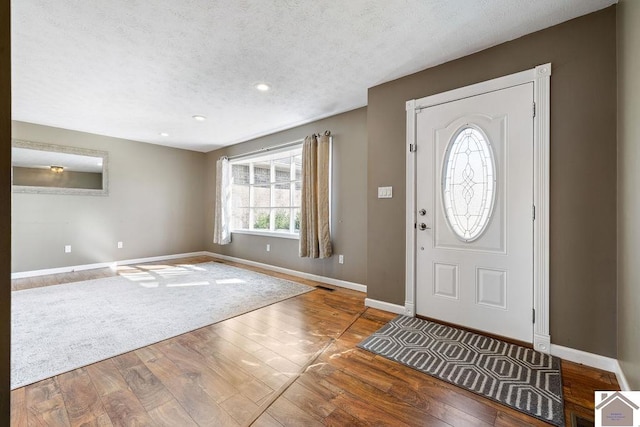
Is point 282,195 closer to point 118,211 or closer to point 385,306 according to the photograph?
point 385,306

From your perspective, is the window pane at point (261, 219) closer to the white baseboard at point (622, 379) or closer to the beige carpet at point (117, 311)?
the beige carpet at point (117, 311)

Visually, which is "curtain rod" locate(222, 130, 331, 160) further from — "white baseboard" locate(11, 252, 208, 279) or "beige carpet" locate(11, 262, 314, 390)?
"white baseboard" locate(11, 252, 208, 279)

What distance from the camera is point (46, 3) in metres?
1.89

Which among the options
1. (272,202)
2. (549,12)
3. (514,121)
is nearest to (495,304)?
(514,121)

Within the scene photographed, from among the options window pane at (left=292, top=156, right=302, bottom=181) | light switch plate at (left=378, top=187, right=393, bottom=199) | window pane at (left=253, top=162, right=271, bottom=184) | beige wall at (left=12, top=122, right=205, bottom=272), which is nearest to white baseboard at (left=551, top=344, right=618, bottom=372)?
light switch plate at (left=378, top=187, right=393, bottom=199)

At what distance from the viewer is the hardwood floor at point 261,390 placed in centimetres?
147

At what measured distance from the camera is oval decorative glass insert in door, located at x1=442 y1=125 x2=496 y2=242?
242 cm

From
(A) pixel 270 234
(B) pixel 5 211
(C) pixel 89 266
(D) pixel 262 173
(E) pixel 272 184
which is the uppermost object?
(D) pixel 262 173

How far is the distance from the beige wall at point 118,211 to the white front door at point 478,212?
17.6 ft

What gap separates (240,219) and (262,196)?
2.78 feet

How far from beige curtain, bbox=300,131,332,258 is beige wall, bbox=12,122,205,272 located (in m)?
3.46

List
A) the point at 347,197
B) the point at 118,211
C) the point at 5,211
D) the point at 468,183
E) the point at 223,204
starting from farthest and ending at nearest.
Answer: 1. the point at 223,204
2. the point at 118,211
3. the point at 347,197
4. the point at 468,183
5. the point at 5,211

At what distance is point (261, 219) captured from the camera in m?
5.51

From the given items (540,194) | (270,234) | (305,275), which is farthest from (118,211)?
(540,194)
